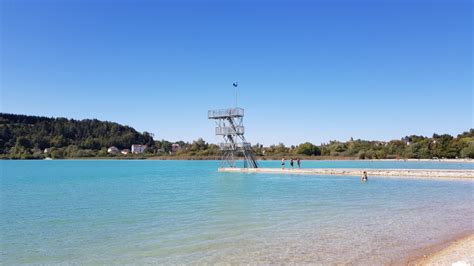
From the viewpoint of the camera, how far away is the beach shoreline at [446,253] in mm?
9758

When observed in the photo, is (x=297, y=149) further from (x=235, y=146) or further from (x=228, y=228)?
(x=228, y=228)

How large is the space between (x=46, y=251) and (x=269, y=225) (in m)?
7.19

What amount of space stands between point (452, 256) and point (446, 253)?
19.3 inches

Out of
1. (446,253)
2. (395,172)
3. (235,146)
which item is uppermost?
(235,146)

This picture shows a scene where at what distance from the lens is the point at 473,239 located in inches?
478

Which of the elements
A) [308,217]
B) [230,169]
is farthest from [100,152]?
[308,217]

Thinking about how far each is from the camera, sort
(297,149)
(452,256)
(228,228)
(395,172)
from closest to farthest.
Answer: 1. (452,256)
2. (228,228)
3. (395,172)
4. (297,149)

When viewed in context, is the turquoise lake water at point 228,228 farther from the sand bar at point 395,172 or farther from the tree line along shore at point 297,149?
the tree line along shore at point 297,149

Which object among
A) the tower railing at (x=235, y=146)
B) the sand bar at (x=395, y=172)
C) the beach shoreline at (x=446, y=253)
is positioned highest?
the tower railing at (x=235, y=146)

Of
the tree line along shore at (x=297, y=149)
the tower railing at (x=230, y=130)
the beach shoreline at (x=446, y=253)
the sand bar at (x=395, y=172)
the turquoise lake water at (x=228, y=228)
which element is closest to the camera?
the beach shoreline at (x=446, y=253)

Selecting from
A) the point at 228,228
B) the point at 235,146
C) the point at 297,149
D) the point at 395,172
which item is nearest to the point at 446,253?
the point at 228,228

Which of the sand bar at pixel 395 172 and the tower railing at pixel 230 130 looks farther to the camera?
the tower railing at pixel 230 130

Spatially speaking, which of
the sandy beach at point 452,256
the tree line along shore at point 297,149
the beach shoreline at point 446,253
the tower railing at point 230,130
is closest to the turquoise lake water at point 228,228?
the beach shoreline at point 446,253

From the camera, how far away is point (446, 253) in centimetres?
1062
